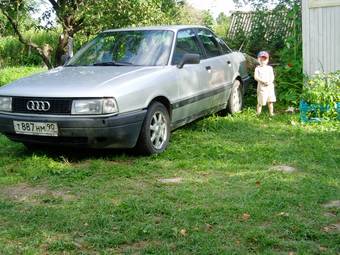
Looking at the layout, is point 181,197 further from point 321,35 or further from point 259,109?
point 321,35

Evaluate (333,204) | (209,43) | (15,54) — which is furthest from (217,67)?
(15,54)

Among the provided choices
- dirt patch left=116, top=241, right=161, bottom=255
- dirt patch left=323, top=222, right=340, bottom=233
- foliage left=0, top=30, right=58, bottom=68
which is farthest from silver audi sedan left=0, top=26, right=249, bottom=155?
foliage left=0, top=30, right=58, bottom=68

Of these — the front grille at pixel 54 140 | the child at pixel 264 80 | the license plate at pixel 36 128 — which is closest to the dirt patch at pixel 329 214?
the front grille at pixel 54 140

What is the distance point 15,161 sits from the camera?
6.30m

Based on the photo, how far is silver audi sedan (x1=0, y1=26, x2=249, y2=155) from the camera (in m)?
5.74

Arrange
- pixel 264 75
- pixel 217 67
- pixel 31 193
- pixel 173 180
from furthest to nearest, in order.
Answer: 1. pixel 264 75
2. pixel 217 67
3. pixel 173 180
4. pixel 31 193

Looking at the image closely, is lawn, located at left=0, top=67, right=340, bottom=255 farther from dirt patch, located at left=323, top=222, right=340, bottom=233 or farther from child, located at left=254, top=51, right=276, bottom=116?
child, located at left=254, top=51, right=276, bottom=116

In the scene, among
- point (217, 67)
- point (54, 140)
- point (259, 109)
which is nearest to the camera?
point (54, 140)

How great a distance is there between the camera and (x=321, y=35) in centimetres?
904

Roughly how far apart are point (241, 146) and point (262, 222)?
2.59 metres

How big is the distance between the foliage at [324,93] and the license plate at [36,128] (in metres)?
4.26

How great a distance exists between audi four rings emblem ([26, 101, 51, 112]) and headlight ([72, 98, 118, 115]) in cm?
34

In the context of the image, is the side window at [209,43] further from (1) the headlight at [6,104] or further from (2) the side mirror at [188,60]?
(1) the headlight at [6,104]

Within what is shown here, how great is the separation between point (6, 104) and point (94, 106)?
1.17 meters
